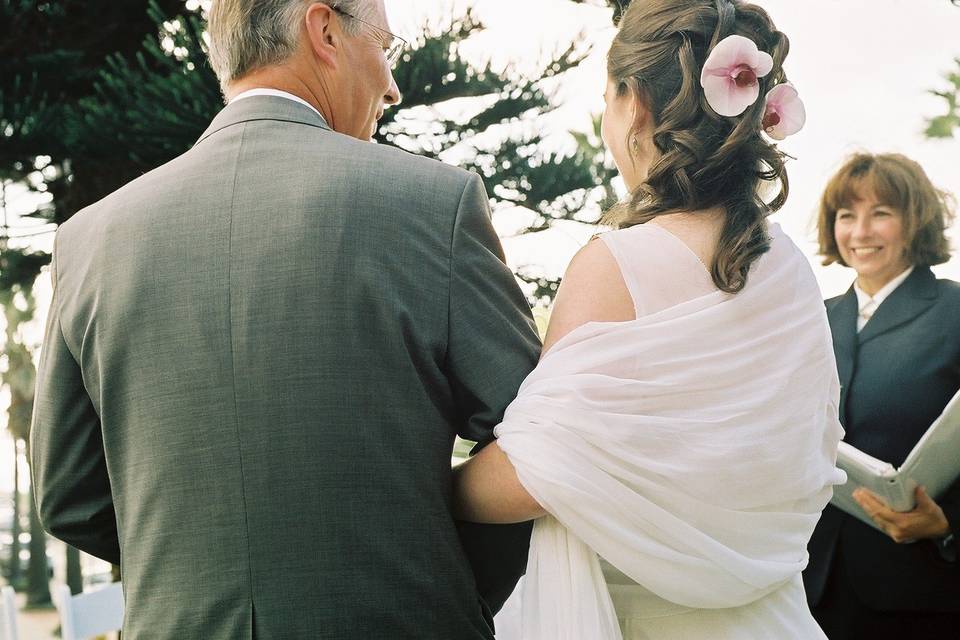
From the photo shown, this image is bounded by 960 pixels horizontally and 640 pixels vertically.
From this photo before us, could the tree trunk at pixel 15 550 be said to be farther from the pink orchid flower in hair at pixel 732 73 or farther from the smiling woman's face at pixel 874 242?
the pink orchid flower in hair at pixel 732 73

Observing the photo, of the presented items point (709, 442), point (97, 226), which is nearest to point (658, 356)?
point (709, 442)

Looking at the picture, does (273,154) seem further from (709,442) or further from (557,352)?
(709,442)

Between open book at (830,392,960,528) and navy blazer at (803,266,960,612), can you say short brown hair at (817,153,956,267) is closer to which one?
navy blazer at (803,266,960,612)

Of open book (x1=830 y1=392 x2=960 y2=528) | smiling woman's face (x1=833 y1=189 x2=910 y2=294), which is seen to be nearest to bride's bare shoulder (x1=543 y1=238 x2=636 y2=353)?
open book (x1=830 y1=392 x2=960 y2=528)

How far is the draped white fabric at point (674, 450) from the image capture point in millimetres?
1340

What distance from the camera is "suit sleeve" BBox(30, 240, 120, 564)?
1464 mm

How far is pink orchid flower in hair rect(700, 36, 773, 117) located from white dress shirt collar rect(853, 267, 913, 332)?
1618mm

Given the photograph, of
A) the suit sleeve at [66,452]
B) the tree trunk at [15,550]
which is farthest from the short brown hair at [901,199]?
the tree trunk at [15,550]

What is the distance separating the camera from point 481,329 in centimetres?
134

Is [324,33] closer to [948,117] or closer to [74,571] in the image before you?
[948,117]

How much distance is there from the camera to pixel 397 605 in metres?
1.30

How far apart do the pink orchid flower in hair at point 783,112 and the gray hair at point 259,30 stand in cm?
72

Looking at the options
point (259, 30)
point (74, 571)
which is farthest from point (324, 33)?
point (74, 571)

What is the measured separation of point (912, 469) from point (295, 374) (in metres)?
1.76
